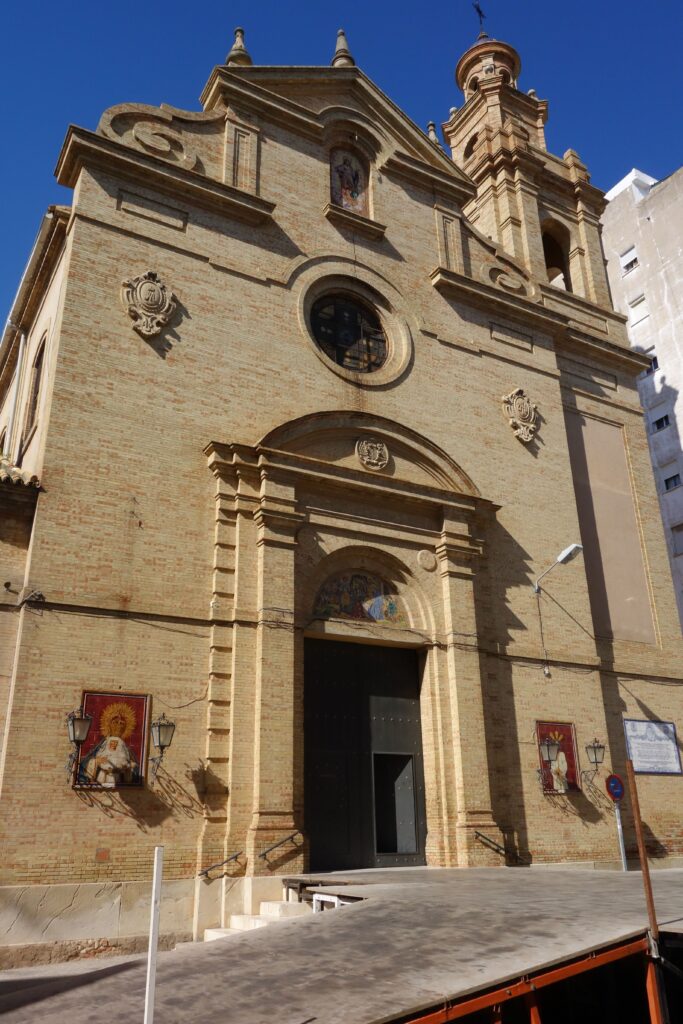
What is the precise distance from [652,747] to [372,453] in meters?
8.68

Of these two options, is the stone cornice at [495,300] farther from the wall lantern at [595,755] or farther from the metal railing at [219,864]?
the metal railing at [219,864]

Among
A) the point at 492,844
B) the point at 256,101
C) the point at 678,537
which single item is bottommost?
the point at 492,844

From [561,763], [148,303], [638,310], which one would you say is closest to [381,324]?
[148,303]

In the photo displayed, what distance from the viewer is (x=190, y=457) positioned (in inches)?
559

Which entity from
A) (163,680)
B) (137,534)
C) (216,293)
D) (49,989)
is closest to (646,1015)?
(49,989)

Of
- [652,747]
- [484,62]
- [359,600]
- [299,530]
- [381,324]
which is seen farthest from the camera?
[484,62]

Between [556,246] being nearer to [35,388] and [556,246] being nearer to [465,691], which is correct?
[465,691]

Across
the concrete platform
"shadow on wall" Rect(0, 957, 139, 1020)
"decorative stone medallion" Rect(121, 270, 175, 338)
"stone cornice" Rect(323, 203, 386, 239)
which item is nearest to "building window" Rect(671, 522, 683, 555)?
"stone cornice" Rect(323, 203, 386, 239)

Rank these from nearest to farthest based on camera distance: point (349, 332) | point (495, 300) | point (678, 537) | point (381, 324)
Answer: point (349, 332) < point (381, 324) < point (495, 300) < point (678, 537)

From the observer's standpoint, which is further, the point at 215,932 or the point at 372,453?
the point at 372,453

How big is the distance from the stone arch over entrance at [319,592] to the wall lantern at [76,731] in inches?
77.5

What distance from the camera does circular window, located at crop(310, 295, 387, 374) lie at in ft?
55.9

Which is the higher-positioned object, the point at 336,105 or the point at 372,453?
the point at 336,105

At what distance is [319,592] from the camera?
14.9 m
